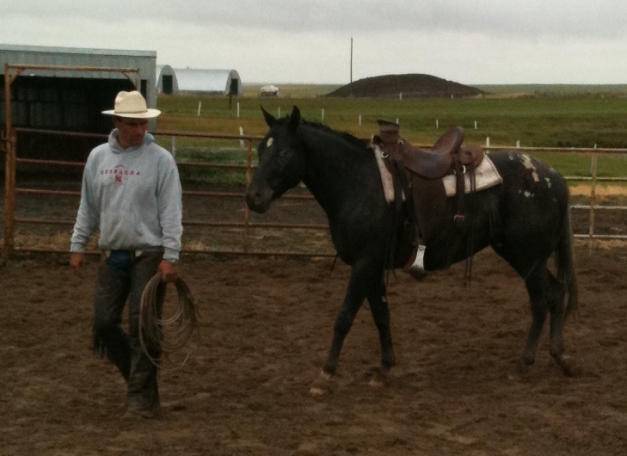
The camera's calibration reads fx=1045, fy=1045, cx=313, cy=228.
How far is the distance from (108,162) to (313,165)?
1473 mm

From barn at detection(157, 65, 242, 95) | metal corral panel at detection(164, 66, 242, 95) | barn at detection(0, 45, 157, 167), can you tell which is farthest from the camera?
metal corral panel at detection(164, 66, 242, 95)

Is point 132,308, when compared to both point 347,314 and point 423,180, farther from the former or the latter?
point 423,180

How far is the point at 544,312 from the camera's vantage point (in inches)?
261

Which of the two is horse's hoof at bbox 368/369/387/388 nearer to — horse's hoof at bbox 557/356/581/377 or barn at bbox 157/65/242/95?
horse's hoof at bbox 557/356/581/377

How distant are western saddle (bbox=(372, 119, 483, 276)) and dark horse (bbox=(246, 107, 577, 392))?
0.09 m

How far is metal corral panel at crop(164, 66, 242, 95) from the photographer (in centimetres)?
6731

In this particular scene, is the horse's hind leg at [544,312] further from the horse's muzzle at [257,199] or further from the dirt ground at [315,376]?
the horse's muzzle at [257,199]

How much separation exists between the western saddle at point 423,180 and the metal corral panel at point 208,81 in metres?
60.5

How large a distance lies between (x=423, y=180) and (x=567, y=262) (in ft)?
4.03

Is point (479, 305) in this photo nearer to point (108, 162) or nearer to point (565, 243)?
point (565, 243)

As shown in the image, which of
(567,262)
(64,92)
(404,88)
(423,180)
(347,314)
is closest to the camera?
(347,314)

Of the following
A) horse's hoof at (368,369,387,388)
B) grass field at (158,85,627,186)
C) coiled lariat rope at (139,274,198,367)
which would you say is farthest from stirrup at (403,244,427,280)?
grass field at (158,85,627,186)

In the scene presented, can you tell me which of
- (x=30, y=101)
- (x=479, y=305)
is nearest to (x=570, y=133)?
(x=30, y=101)

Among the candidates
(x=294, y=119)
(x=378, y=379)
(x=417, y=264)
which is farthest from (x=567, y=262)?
(x=294, y=119)
